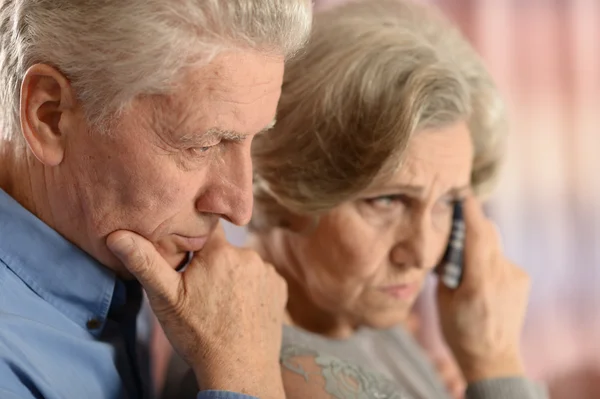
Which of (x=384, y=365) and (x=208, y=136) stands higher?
(x=208, y=136)

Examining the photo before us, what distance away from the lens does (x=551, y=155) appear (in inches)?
125

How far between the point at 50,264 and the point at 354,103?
1.94ft

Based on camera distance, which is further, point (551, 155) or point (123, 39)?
point (551, 155)

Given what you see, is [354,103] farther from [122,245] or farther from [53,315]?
[53,315]

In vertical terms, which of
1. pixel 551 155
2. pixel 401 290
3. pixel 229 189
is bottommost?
pixel 551 155

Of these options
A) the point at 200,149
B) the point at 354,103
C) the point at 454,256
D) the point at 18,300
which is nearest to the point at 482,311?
the point at 454,256

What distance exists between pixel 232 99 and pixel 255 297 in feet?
1.18

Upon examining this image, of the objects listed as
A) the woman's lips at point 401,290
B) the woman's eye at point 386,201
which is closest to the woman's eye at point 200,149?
the woman's eye at point 386,201

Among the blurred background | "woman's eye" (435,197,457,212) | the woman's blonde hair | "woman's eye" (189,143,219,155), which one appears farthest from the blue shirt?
the blurred background

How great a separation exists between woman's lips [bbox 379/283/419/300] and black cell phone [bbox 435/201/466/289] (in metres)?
0.14

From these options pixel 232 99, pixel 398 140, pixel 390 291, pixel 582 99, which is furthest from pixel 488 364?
pixel 582 99

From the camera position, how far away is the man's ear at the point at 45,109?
1057 millimetres

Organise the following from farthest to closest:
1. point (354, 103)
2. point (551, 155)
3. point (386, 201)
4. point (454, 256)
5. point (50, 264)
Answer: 1. point (551, 155)
2. point (454, 256)
3. point (386, 201)
4. point (354, 103)
5. point (50, 264)

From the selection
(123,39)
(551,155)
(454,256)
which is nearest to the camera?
(123,39)
